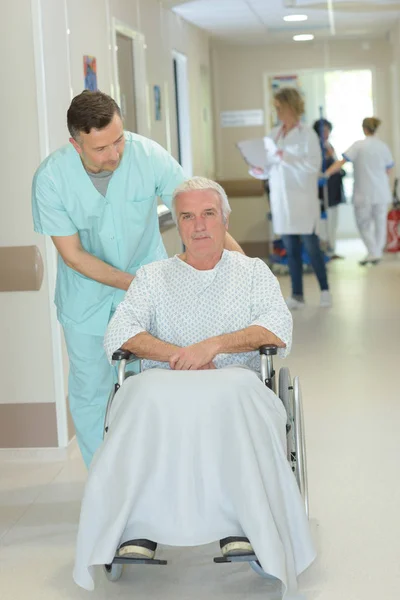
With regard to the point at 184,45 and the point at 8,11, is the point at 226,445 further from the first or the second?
the point at 184,45

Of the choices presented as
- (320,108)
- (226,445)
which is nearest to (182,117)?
(320,108)

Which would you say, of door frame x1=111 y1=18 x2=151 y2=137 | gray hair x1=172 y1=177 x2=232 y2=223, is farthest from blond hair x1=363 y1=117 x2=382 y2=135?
gray hair x1=172 y1=177 x2=232 y2=223

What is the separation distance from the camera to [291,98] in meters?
7.95

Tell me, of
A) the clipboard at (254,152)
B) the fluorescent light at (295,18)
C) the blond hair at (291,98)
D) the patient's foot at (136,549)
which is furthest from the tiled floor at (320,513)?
the fluorescent light at (295,18)

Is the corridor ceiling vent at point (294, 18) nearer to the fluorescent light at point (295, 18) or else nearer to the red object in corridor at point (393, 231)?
the fluorescent light at point (295, 18)

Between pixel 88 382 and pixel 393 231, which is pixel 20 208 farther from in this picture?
pixel 393 231

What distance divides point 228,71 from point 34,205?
871cm

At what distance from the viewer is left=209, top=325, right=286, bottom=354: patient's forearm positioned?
10.3ft

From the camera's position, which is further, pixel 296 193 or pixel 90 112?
pixel 296 193

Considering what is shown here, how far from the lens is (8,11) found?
4.42m

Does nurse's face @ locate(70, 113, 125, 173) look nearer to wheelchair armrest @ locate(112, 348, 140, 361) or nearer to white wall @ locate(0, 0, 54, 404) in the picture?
wheelchair armrest @ locate(112, 348, 140, 361)

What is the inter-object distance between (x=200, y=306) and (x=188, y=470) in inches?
21.7

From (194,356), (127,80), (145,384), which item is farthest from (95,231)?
(127,80)

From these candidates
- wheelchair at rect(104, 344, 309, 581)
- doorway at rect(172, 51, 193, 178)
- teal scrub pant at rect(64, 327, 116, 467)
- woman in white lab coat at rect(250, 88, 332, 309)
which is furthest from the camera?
doorway at rect(172, 51, 193, 178)
